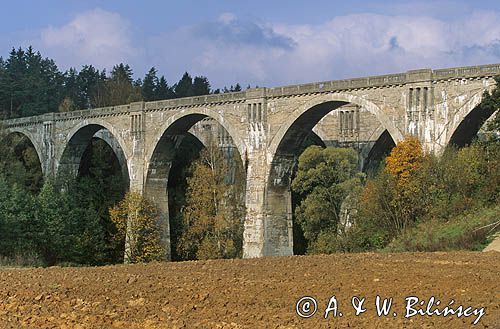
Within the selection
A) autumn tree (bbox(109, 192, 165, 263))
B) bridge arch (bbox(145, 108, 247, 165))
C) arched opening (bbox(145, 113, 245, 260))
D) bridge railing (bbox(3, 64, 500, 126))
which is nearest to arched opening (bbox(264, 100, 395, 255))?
bridge railing (bbox(3, 64, 500, 126))

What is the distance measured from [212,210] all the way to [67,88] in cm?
5735

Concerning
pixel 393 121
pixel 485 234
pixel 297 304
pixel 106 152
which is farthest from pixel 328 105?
pixel 106 152

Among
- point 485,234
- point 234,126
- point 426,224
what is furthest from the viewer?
point 234,126

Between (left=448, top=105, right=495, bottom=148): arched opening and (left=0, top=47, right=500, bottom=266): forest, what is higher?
(left=448, top=105, right=495, bottom=148): arched opening

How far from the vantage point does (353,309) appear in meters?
12.5

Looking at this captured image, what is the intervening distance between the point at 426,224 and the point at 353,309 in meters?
18.1

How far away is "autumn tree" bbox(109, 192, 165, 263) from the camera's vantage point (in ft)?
159

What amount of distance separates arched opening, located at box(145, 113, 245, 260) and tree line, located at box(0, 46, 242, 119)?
1622 cm

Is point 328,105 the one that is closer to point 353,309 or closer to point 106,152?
point 353,309

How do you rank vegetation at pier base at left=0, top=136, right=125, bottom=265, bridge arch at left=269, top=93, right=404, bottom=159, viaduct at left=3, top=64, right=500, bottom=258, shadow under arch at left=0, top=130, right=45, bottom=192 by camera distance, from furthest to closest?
shadow under arch at left=0, top=130, right=45, bottom=192 < vegetation at pier base at left=0, top=136, right=125, bottom=265 < bridge arch at left=269, top=93, right=404, bottom=159 < viaduct at left=3, top=64, right=500, bottom=258

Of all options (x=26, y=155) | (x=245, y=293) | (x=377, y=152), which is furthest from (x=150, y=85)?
(x=245, y=293)

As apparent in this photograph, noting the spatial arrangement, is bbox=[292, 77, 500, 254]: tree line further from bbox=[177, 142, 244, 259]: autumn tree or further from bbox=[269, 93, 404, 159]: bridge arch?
bbox=[177, 142, 244, 259]: autumn tree

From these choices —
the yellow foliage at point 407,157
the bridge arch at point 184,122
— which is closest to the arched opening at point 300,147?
the yellow foliage at point 407,157

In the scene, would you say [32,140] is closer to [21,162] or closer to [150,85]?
[21,162]
